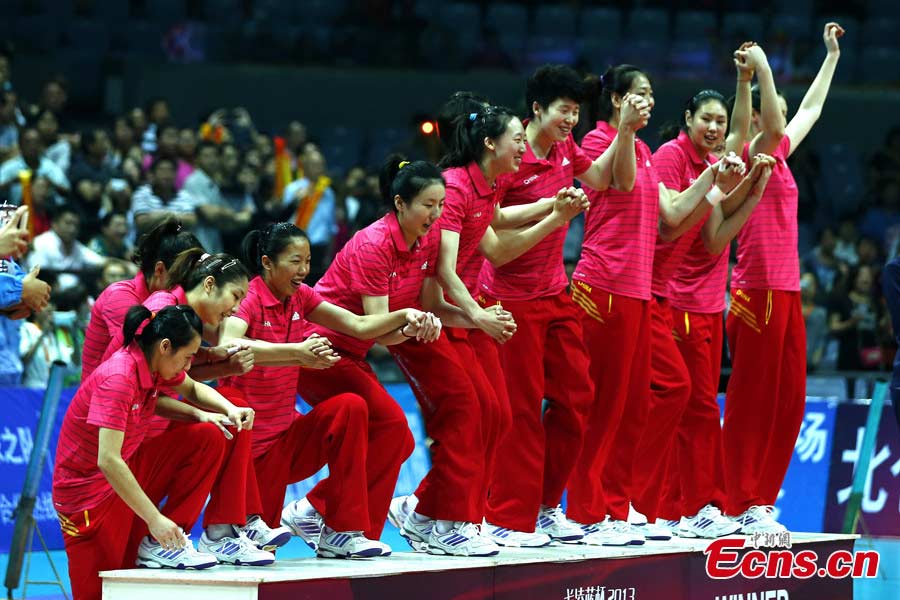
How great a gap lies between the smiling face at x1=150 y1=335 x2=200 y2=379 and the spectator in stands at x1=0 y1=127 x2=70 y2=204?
6.22m

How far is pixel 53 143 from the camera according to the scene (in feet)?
38.4

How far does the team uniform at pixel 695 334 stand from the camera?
635 cm

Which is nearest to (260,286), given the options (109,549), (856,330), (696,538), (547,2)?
(109,549)

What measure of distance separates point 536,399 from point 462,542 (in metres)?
0.66

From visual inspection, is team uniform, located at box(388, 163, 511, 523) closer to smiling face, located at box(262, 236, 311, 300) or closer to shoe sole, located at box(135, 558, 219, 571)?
smiling face, located at box(262, 236, 311, 300)

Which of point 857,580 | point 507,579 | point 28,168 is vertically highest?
point 28,168

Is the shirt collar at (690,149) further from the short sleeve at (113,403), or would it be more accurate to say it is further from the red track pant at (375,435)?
the short sleeve at (113,403)

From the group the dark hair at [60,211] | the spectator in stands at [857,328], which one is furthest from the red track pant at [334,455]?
the spectator in stands at [857,328]

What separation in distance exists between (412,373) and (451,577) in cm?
81

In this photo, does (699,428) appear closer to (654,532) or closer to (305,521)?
(654,532)

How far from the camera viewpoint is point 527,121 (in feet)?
19.5

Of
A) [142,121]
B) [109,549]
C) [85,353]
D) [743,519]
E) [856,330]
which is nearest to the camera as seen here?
[109,549]

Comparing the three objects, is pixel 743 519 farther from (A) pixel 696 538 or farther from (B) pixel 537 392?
(B) pixel 537 392

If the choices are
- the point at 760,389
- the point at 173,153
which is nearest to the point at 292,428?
the point at 760,389
